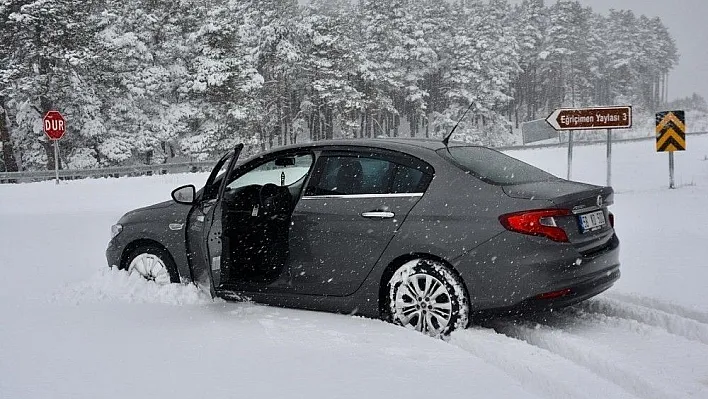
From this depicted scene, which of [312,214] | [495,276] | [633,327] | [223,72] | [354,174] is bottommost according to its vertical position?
[633,327]

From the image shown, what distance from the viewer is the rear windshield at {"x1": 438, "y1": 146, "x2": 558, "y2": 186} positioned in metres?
5.11

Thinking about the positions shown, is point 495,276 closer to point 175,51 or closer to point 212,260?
point 212,260

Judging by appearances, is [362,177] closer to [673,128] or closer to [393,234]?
[393,234]

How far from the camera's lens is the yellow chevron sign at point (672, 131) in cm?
1415

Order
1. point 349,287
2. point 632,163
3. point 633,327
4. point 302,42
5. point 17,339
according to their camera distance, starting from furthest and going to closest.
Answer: point 302,42 < point 632,163 < point 349,287 < point 633,327 < point 17,339

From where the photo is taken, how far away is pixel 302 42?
43.1 m

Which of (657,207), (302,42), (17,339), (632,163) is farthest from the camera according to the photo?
(302,42)

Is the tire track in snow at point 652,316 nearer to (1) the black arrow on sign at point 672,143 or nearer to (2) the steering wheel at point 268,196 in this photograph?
(2) the steering wheel at point 268,196

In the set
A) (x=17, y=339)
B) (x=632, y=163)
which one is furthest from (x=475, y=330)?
(x=632, y=163)

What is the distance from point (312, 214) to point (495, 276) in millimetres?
1646

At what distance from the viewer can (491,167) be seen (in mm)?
5332

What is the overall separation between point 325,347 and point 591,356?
1.79 m

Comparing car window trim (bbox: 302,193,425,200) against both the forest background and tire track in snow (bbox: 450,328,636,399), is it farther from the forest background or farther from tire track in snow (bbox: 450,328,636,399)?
the forest background

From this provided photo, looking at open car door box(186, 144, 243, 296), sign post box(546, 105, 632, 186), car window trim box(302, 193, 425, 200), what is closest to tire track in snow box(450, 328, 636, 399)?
car window trim box(302, 193, 425, 200)
